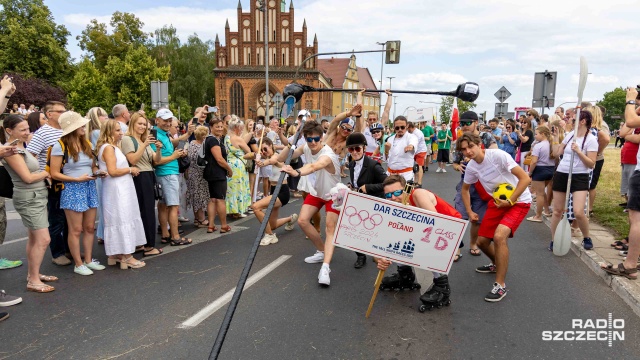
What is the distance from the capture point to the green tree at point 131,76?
1670 inches

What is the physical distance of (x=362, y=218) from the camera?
3.73 meters

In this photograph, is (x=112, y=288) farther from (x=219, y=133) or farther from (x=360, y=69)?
(x=360, y=69)

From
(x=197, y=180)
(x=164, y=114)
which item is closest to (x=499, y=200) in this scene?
(x=164, y=114)

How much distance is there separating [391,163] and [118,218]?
466cm

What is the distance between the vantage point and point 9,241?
21.0ft

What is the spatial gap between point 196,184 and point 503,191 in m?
4.91

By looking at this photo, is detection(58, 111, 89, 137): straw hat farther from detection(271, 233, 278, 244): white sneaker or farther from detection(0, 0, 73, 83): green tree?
detection(0, 0, 73, 83): green tree

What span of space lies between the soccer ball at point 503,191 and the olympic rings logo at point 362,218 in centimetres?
158

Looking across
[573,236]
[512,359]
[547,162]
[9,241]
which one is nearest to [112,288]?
[9,241]

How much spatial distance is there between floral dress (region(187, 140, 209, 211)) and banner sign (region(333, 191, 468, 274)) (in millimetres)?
3972

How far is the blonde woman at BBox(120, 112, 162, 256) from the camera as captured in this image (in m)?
5.45

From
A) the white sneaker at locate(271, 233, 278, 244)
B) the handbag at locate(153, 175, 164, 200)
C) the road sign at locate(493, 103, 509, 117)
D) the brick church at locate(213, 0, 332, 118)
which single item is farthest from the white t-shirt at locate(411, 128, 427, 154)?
the brick church at locate(213, 0, 332, 118)

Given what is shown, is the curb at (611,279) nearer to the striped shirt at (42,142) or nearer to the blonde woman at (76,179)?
the blonde woman at (76,179)

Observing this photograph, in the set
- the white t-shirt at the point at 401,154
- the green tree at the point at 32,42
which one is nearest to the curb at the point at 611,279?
the white t-shirt at the point at 401,154
